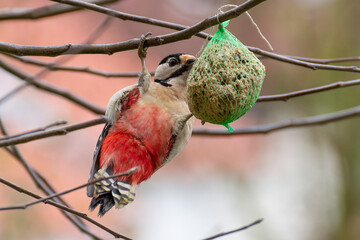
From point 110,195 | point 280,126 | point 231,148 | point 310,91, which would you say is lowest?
point 110,195

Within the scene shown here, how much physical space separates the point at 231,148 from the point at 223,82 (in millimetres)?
4562

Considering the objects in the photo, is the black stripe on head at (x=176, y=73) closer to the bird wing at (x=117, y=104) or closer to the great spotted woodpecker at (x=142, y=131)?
the great spotted woodpecker at (x=142, y=131)

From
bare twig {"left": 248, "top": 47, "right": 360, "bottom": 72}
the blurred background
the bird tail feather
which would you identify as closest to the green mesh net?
bare twig {"left": 248, "top": 47, "right": 360, "bottom": 72}

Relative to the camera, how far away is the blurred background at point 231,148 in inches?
208

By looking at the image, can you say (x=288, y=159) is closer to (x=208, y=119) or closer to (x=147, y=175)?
(x=147, y=175)

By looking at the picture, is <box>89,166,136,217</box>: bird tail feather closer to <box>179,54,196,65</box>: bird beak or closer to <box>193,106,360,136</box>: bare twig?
<box>193,106,360,136</box>: bare twig

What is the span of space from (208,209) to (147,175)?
3.71 meters

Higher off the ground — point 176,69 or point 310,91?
point 176,69

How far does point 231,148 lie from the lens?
6.48 metres

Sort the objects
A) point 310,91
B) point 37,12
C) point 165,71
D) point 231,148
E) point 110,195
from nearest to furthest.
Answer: point 310,91 → point 110,195 → point 37,12 → point 165,71 → point 231,148

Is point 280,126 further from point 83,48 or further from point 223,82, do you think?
point 83,48

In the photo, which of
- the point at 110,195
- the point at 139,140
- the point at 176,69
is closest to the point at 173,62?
the point at 176,69

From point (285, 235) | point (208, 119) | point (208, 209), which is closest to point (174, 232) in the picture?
point (208, 209)

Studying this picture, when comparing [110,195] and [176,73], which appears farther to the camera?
[176,73]
